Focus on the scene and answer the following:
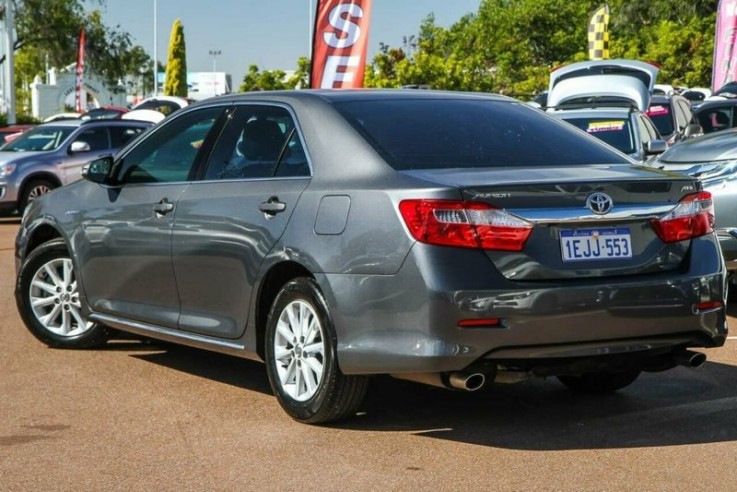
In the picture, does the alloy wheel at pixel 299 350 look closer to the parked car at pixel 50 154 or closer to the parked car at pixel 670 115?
the parked car at pixel 670 115

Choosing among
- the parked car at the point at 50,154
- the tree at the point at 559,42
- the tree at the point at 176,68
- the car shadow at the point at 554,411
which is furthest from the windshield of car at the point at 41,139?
the tree at the point at 176,68

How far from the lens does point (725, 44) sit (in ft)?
101

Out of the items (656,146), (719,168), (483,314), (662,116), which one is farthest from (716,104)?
(483,314)

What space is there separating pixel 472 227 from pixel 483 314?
362 mm

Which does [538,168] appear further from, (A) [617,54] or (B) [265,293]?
(A) [617,54]

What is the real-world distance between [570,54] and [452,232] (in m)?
67.0

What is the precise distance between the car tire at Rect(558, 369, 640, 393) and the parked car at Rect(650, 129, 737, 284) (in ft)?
9.25

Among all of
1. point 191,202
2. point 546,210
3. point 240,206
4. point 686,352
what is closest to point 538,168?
point 546,210

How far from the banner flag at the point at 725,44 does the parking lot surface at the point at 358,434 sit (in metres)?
23.5

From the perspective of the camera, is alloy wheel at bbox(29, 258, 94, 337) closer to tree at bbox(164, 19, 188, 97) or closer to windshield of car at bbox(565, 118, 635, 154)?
windshield of car at bbox(565, 118, 635, 154)

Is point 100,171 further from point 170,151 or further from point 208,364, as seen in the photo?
point 208,364

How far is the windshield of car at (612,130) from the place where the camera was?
1489cm

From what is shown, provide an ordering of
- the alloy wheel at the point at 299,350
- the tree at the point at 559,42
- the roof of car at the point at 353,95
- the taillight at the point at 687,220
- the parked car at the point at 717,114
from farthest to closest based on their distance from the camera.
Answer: the tree at the point at 559,42 < the parked car at the point at 717,114 < the roof of car at the point at 353,95 < the alloy wheel at the point at 299,350 < the taillight at the point at 687,220

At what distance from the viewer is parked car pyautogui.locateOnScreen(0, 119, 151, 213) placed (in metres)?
21.0
